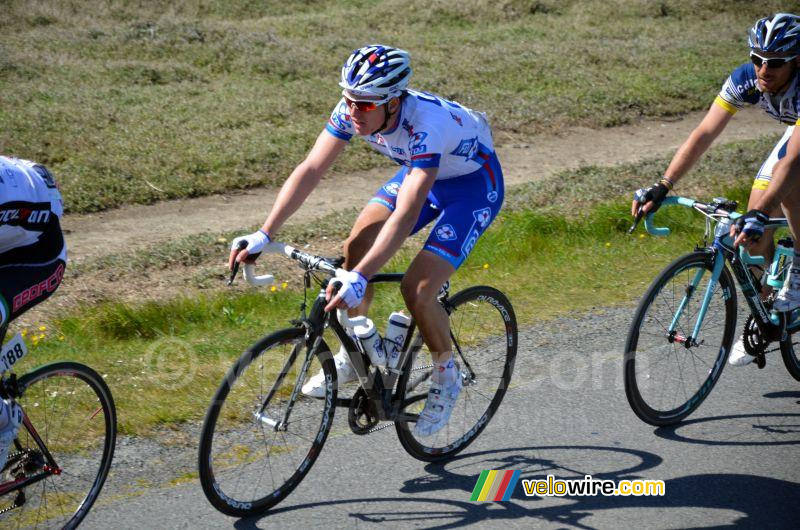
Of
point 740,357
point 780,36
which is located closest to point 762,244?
point 740,357

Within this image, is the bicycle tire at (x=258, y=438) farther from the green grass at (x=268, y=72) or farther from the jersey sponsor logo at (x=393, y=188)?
the green grass at (x=268, y=72)

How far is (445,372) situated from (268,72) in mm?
13466

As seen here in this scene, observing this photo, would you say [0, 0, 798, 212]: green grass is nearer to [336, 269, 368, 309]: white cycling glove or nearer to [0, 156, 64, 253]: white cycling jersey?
[0, 156, 64, 253]: white cycling jersey

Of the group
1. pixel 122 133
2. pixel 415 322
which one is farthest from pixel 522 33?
pixel 415 322

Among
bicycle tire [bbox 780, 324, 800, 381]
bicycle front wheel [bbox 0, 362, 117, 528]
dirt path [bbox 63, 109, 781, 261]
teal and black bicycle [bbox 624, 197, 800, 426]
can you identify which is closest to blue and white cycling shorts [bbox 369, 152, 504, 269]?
teal and black bicycle [bbox 624, 197, 800, 426]

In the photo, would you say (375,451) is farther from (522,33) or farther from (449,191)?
(522,33)

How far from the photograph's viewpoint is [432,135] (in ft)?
14.9

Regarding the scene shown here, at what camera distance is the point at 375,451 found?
520 cm

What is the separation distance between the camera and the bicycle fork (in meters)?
5.41

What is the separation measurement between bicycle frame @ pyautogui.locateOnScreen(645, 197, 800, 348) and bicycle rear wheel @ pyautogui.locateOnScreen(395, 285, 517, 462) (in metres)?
1.03

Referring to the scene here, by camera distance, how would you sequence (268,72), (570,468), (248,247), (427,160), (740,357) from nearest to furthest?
(248,247) < (427,160) < (570,468) < (740,357) < (268,72)

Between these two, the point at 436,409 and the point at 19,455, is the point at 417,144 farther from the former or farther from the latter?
the point at 19,455

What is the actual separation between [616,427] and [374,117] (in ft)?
8.21

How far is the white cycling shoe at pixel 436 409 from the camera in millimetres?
4930
